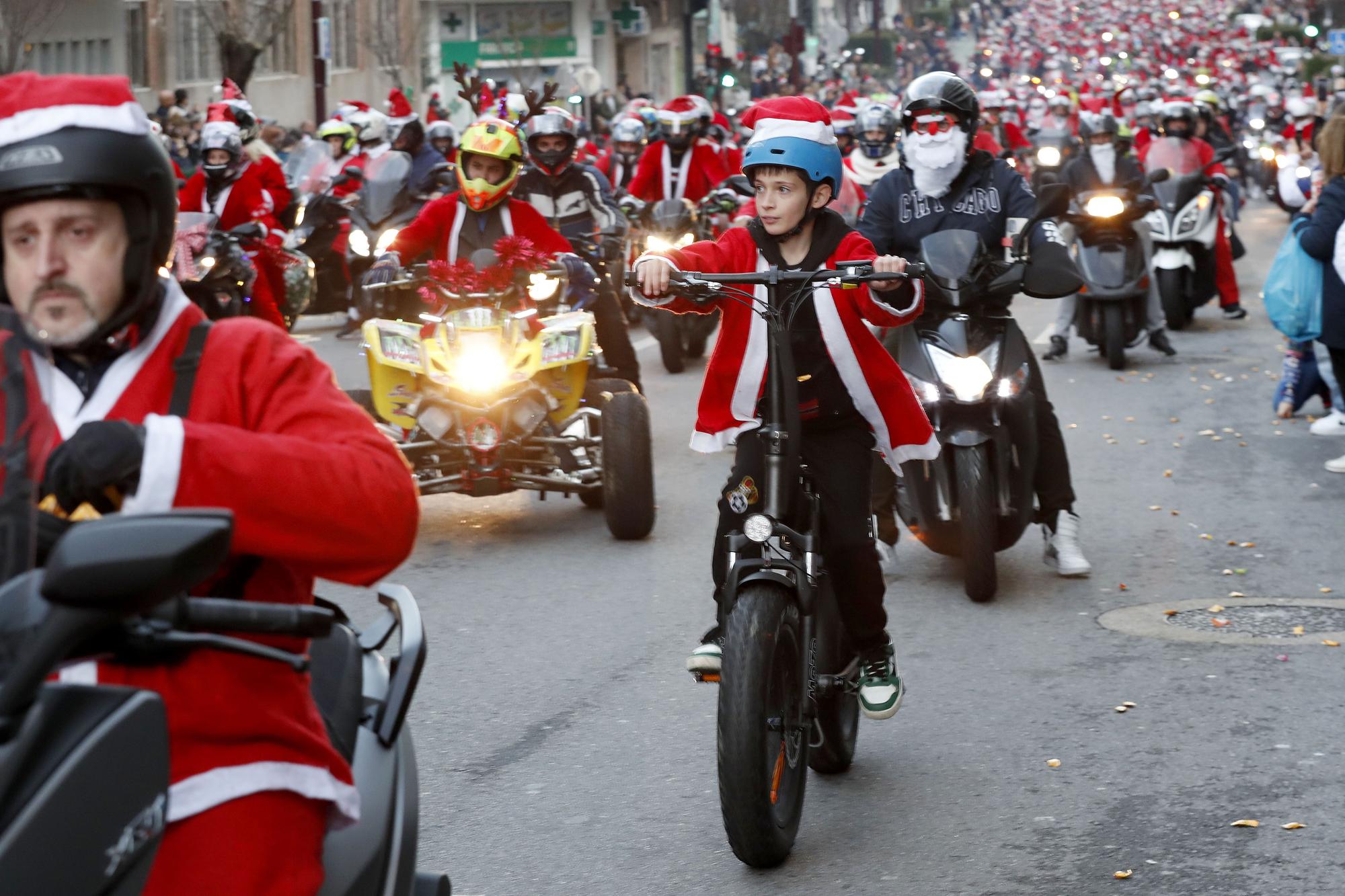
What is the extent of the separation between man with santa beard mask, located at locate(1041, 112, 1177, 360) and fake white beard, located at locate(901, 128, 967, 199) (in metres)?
7.86

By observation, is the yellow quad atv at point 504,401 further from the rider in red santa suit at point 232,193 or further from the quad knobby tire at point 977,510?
the rider in red santa suit at point 232,193

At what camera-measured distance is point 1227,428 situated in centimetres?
1216

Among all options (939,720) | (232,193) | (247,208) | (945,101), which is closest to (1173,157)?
(247,208)

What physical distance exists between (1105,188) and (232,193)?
669cm

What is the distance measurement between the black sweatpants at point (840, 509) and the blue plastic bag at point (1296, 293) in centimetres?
633

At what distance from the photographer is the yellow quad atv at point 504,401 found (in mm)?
9086

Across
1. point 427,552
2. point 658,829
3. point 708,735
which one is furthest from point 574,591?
point 658,829

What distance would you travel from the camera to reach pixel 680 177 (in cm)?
1764

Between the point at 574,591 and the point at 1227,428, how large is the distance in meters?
5.45

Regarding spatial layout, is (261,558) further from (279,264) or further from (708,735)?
(279,264)

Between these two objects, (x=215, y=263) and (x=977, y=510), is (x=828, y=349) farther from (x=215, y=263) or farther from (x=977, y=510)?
(x=215, y=263)

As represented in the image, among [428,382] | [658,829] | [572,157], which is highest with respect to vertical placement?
[572,157]

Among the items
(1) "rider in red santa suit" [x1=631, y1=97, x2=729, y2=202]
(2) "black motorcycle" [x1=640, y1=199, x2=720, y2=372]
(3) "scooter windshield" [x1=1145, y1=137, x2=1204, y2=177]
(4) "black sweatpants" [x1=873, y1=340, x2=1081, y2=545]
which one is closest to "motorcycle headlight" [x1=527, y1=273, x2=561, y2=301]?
(4) "black sweatpants" [x1=873, y1=340, x2=1081, y2=545]

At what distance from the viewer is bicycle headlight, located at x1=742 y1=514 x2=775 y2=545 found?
4871mm
